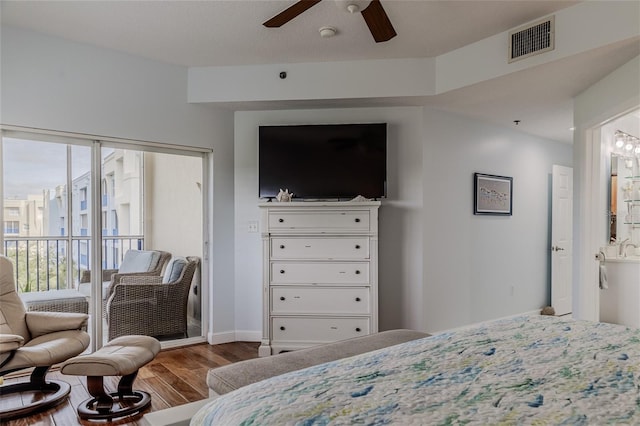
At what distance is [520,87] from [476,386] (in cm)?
332

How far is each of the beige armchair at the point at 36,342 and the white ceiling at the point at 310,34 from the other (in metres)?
1.83

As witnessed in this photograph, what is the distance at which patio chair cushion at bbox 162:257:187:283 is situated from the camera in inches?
161

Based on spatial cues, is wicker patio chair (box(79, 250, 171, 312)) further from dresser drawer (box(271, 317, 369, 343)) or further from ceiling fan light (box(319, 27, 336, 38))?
ceiling fan light (box(319, 27, 336, 38))

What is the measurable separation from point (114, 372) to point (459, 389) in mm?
2031

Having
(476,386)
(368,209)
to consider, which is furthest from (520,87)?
(476,386)

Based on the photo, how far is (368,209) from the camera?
3.83 metres

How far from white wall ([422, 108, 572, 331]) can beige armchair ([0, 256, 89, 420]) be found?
9.99ft

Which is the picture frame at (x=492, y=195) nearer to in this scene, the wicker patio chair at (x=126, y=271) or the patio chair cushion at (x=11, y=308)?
the wicker patio chair at (x=126, y=271)

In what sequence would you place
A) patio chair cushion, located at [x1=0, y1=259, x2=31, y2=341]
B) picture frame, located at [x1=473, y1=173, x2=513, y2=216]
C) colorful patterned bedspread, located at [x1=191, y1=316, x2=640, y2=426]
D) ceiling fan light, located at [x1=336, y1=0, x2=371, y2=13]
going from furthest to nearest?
picture frame, located at [x1=473, y1=173, x2=513, y2=216] < patio chair cushion, located at [x1=0, y1=259, x2=31, y2=341] < ceiling fan light, located at [x1=336, y1=0, x2=371, y2=13] < colorful patterned bedspread, located at [x1=191, y1=316, x2=640, y2=426]

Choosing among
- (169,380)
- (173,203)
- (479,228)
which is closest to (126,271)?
(173,203)

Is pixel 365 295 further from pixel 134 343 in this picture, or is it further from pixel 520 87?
pixel 520 87

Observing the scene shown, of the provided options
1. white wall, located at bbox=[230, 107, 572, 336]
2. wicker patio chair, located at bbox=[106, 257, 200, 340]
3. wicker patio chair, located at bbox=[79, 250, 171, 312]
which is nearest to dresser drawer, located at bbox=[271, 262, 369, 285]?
white wall, located at bbox=[230, 107, 572, 336]

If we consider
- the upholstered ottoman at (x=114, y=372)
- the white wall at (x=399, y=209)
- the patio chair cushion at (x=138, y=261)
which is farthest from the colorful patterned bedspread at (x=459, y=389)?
the patio chair cushion at (x=138, y=261)

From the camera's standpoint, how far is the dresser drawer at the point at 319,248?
384cm
